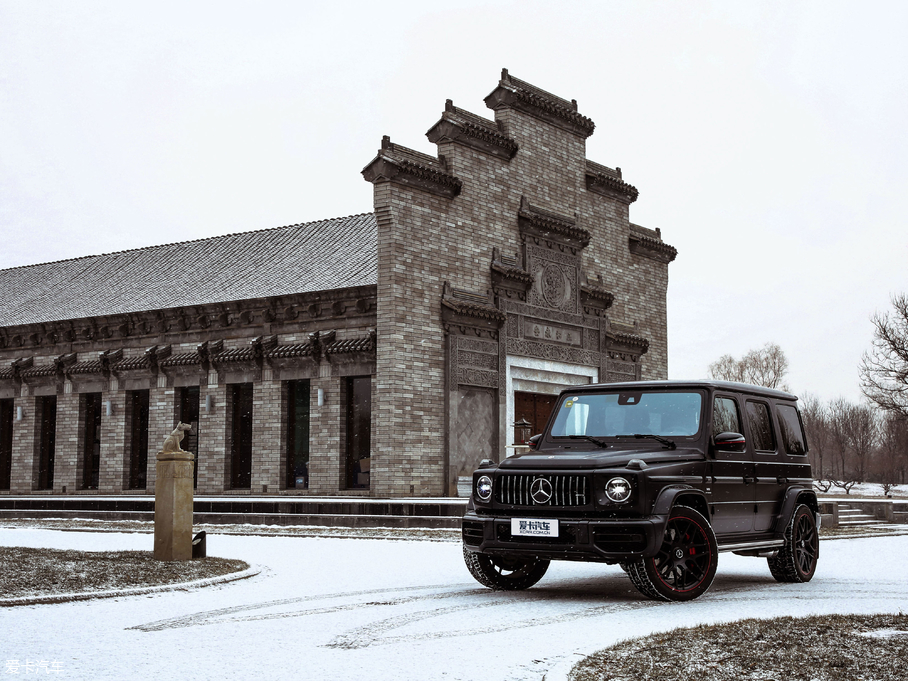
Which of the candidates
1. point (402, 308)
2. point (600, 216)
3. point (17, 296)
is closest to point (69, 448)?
point (17, 296)

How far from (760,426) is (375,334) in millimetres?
17376

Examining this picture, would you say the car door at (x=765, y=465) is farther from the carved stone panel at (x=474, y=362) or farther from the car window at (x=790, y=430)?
the carved stone panel at (x=474, y=362)

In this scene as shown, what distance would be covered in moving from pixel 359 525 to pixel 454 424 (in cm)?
654

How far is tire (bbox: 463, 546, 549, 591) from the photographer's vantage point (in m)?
9.92

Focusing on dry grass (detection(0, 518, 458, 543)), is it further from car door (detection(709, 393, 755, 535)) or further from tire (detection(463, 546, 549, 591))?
car door (detection(709, 393, 755, 535))

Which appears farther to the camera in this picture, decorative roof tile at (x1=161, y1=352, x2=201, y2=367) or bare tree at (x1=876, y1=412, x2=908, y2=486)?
bare tree at (x1=876, y1=412, x2=908, y2=486)

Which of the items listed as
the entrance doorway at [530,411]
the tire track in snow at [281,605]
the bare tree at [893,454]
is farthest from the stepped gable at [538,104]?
the bare tree at [893,454]

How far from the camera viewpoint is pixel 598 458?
9.20 metres

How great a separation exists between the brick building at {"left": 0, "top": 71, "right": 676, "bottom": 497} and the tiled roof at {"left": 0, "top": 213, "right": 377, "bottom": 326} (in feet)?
Result: 0.42

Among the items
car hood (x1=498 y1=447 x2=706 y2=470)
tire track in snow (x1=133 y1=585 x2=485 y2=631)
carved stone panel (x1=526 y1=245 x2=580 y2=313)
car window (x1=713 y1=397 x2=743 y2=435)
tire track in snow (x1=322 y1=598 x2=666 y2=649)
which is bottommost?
tire track in snow (x1=133 y1=585 x2=485 y2=631)

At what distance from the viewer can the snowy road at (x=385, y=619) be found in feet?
20.3

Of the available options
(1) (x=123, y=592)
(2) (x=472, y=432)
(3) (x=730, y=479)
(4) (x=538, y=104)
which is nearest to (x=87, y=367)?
(2) (x=472, y=432)

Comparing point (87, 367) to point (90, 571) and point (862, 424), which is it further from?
point (862, 424)

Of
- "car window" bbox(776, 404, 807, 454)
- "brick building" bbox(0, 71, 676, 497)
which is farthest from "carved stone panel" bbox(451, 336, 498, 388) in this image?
"car window" bbox(776, 404, 807, 454)
